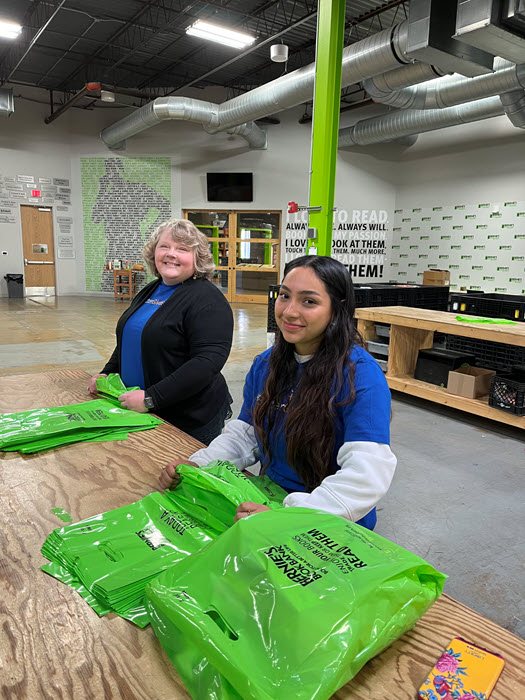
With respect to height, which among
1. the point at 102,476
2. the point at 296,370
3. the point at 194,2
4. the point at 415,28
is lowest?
the point at 102,476

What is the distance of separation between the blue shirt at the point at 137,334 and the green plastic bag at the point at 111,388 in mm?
204

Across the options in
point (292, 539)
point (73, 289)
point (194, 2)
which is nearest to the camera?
point (292, 539)

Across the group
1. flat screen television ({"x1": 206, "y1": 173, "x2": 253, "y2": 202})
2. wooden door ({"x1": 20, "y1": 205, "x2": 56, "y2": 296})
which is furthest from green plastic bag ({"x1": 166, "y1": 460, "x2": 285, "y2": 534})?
wooden door ({"x1": 20, "y1": 205, "x2": 56, "y2": 296})

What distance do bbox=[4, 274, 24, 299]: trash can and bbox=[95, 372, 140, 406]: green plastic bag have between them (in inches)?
460

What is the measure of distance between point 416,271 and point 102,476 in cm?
1086

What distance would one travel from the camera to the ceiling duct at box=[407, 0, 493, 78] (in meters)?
4.77

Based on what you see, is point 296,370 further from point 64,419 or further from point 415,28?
point 415,28

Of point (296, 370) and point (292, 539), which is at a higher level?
point (296, 370)

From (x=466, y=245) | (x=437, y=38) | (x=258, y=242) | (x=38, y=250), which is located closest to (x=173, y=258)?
(x=437, y=38)

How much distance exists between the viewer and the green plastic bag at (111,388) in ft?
6.22

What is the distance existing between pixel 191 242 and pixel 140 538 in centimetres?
139

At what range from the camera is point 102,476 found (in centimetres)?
130

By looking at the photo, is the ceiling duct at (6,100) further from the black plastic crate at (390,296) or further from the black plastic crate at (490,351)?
the black plastic crate at (490,351)

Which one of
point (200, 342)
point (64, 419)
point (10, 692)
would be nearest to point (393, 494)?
point (200, 342)
